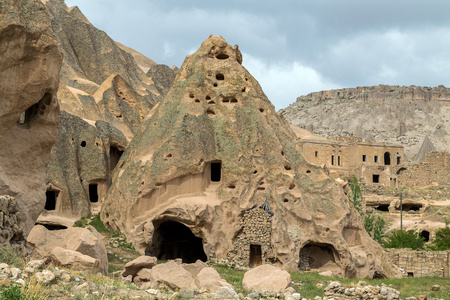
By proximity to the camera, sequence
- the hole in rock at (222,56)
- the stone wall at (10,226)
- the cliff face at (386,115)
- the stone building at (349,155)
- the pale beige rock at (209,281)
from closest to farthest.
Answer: the stone wall at (10,226) < the pale beige rock at (209,281) < the hole in rock at (222,56) < the stone building at (349,155) < the cliff face at (386,115)

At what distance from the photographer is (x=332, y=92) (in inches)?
5620

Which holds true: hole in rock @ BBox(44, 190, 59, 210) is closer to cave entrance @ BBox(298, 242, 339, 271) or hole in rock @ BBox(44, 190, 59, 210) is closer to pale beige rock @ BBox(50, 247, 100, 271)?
cave entrance @ BBox(298, 242, 339, 271)

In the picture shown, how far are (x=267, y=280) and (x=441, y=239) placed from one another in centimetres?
2471

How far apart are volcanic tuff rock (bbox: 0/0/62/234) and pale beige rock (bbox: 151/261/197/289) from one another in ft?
13.0

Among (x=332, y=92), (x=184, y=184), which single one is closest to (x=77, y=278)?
(x=184, y=184)

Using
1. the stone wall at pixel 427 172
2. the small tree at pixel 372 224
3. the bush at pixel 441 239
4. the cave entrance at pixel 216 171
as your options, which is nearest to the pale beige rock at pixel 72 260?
the cave entrance at pixel 216 171

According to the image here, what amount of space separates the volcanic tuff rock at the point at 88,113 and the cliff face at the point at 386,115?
7795 centimetres

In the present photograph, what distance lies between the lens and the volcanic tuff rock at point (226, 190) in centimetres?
2466

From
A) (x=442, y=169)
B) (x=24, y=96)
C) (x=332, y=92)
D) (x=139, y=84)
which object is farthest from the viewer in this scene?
(x=332, y=92)

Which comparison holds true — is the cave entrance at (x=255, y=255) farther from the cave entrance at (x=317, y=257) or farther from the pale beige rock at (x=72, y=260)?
the pale beige rock at (x=72, y=260)

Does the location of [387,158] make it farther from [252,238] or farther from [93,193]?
[252,238]

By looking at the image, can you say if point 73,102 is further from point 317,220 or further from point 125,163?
point 317,220

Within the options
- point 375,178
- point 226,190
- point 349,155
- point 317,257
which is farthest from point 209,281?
point 349,155

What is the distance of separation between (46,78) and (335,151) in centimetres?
5331
